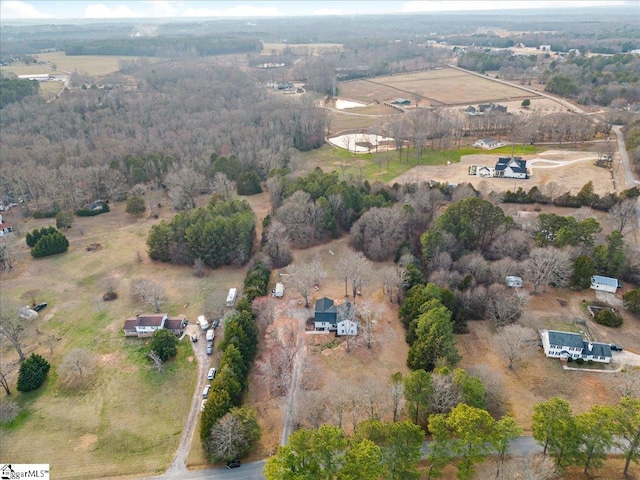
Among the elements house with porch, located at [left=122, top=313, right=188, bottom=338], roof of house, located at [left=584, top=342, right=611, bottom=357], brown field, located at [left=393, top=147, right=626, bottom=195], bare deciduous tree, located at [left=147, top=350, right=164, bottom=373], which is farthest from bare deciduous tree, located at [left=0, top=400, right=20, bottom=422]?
brown field, located at [left=393, top=147, right=626, bottom=195]

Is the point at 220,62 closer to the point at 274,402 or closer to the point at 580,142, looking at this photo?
the point at 580,142

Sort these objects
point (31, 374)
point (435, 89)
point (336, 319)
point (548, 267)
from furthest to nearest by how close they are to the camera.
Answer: point (435, 89) < point (548, 267) < point (336, 319) < point (31, 374)

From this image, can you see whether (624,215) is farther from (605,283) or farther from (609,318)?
(609,318)

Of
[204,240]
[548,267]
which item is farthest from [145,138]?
[548,267]

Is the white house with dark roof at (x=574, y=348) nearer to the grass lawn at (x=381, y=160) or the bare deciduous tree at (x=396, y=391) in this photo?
the bare deciduous tree at (x=396, y=391)

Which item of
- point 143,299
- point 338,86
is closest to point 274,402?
point 143,299

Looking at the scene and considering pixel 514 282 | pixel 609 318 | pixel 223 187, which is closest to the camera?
pixel 609 318

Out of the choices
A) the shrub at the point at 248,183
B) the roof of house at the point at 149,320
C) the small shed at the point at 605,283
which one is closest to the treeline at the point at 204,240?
the roof of house at the point at 149,320
